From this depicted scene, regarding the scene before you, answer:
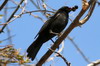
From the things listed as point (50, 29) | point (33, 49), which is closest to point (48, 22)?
point (50, 29)

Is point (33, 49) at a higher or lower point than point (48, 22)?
lower

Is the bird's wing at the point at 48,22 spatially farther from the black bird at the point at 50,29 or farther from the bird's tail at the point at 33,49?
the bird's tail at the point at 33,49

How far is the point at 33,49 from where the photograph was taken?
11.1ft

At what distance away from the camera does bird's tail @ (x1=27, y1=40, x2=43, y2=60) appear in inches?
128

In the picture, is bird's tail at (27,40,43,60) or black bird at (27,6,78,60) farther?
black bird at (27,6,78,60)

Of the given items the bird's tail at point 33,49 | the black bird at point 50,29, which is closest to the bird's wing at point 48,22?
the black bird at point 50,29

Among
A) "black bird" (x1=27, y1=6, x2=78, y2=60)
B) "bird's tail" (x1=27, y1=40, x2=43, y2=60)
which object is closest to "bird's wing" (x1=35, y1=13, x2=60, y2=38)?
"black bird" (x1=27, y1=6, x2=78, y2=60)

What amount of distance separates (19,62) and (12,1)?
2.49 feet

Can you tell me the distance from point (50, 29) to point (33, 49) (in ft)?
1.47

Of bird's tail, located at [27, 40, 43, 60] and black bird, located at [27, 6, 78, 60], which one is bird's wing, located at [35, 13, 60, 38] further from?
bird's tail, located at [27, 40, 43, 60]

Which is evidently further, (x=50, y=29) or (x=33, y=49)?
(x=50, y=29)

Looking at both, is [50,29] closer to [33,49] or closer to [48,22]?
[48,22]

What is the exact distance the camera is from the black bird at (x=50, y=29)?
11.4ft

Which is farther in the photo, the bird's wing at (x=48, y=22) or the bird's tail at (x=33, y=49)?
the bird's wing at (x=48, y=22)
